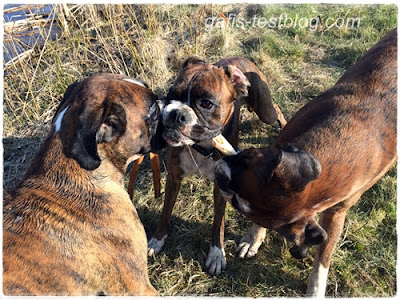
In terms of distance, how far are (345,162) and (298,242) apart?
27.0 inches

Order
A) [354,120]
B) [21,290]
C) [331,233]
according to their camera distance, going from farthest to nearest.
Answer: [331,233] → [354,120] → [21,290]

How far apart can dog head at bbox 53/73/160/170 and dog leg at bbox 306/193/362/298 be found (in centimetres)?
170

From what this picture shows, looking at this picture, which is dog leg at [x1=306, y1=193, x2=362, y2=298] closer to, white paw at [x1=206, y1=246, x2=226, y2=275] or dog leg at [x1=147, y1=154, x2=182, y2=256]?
white paw at [x1=206, y1=246, x2=226, y2=275]

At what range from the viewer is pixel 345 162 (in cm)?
268

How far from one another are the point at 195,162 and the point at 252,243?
3.61 ft

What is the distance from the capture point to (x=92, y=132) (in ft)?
8.76

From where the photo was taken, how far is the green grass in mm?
3811

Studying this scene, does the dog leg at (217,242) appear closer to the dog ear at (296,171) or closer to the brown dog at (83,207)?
the brown dog at (83,207)

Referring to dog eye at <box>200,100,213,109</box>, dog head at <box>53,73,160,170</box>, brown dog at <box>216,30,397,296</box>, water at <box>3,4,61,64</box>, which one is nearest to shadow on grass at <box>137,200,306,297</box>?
brown dog at <box>216,30,397,296</box>

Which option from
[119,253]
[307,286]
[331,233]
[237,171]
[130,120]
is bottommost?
[307,286]

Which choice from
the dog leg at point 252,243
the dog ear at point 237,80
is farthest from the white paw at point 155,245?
the dog ear at point 237,80

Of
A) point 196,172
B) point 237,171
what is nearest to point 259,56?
point 196,172

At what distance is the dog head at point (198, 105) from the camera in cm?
334

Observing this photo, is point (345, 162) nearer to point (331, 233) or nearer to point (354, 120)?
point (354, 120)
